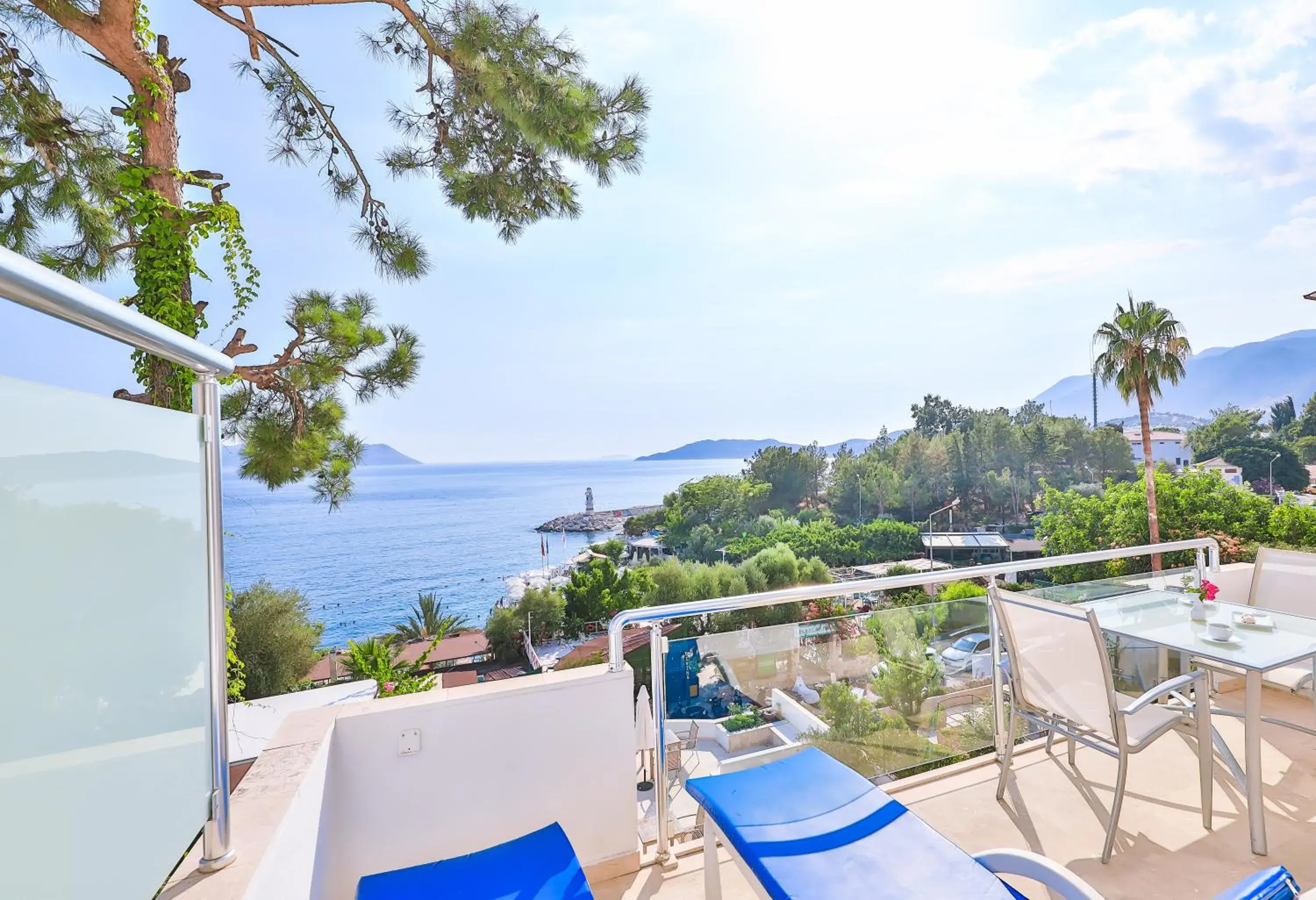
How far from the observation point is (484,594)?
31562 millimetres

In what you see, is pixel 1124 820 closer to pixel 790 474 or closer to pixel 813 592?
pixel 813 592

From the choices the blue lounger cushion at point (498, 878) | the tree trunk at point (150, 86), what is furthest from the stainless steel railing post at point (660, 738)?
the tree trunk at point (150, 86)

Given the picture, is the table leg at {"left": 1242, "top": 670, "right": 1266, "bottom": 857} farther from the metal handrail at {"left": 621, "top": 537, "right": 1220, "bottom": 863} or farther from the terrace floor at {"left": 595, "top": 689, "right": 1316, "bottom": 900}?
the metal handrail at {"left": 621, "top": 537, "right": 1220, "bottom": 863}

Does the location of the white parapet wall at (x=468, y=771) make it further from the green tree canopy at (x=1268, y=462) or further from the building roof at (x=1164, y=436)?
the building roof at (x=1164, y=436)

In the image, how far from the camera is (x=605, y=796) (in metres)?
1.96

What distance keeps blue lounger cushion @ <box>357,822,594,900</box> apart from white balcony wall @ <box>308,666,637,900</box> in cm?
24

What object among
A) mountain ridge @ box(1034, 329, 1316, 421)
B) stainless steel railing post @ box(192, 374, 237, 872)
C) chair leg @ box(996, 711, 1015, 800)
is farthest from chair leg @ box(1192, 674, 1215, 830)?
mountain ridge @ box(1034, 329, 1316, 421)

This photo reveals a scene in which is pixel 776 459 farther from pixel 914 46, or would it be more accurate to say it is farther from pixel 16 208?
pixel 16 208

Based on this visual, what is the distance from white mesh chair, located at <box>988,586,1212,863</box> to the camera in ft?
6.66

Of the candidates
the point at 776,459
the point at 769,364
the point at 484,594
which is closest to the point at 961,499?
the point at 776,459

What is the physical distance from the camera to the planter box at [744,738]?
6.97 feet

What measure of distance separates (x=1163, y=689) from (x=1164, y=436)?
20.9m

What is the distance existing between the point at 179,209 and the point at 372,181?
2.28m

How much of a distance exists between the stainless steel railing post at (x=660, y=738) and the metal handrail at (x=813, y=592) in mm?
129
